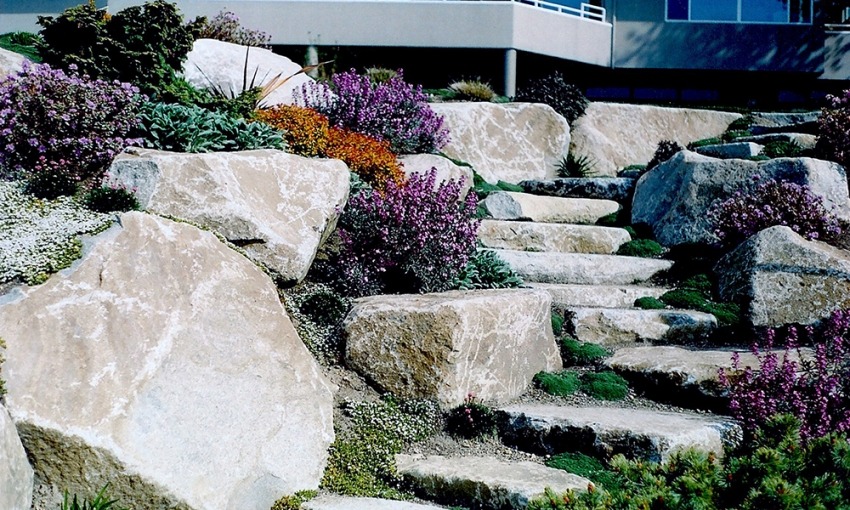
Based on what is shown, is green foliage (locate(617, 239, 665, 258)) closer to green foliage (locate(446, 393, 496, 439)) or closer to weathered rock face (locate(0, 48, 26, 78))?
green foliage (locate(446, 393, 496, 439))

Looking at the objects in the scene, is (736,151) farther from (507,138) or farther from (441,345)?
(441,345)

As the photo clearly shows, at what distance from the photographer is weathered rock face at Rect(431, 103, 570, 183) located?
A: 566 inches

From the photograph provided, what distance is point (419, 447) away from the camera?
6.38 meters

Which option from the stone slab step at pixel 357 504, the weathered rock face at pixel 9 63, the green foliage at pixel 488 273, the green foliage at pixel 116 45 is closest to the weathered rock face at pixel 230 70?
the green foliage at pixel 116 45

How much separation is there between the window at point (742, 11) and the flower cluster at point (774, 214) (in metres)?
13.8

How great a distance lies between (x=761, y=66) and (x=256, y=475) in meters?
20.6

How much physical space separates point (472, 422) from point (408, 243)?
1.86m

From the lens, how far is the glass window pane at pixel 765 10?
2288 centimetres

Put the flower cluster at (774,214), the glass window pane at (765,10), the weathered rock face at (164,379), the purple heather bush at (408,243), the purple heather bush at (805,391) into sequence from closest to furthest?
1. the weathered rock face at (164,379)
2. the purple heather bush at (805,391)
3. the purple heather bush at (408,243)
4. the flower cluster at (774,214)
5. the glass window pane at (765,10)

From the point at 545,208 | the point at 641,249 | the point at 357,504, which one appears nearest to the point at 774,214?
the point at 641,249

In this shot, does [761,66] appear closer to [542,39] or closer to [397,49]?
[542,39]

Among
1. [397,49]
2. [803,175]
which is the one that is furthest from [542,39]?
[803,175]

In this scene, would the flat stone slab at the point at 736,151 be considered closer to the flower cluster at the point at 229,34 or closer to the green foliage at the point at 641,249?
the green foliage at the point at 641,249

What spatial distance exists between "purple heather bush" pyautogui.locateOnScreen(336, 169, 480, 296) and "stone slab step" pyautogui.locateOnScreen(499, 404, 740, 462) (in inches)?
63.0
